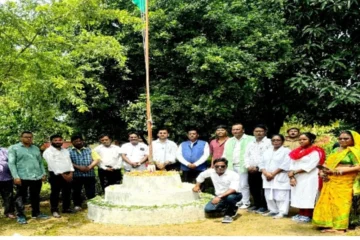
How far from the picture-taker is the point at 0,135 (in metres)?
12.3

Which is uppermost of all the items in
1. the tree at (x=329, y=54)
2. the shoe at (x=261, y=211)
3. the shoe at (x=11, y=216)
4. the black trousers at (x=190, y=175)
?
the tree at (x=329, y=54)

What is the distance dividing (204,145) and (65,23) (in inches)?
136

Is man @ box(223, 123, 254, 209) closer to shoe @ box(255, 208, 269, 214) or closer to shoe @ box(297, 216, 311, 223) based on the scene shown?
shoe @ box(255, 208, 269, 214)

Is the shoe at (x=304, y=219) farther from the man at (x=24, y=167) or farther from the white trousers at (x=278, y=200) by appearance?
the man at (x=24, y=167)

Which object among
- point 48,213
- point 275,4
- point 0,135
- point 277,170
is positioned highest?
point 275,4

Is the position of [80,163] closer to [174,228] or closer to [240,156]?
[174,228]

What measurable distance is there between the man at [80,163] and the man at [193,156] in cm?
166

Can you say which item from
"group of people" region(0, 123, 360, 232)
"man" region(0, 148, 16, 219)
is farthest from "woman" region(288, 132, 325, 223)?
"man" region(0, 148, 16, 219)

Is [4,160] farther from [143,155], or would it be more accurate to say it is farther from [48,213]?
[143,155]

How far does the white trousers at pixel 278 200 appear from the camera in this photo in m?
8.11

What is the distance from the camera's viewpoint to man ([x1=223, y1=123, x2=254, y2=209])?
8992 mm

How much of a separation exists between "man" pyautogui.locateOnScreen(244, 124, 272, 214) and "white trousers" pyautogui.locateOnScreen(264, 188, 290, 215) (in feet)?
0.93

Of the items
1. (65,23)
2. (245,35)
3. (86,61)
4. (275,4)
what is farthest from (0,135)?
(275,4)


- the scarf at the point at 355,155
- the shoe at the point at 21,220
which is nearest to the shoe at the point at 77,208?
the shoe at the point at 21,220
